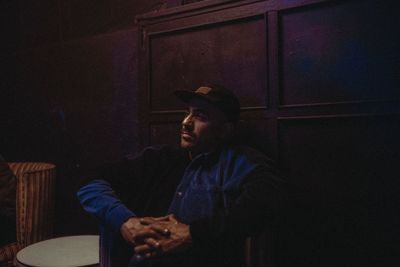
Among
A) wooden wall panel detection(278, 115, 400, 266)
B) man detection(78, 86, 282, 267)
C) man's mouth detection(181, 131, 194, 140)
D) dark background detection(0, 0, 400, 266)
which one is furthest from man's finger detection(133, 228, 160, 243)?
wooden wall panel detection(278, 115, 400, 266)

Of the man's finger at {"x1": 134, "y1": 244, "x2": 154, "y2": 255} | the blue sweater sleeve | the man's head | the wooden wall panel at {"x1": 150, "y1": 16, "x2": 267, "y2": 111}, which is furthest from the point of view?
the wooden wall panel at {"x1": 150, "y1": 16, "x2": 267, "y2": 111}

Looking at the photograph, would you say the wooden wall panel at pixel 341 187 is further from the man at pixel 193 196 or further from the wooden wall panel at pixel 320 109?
the man at pixel 193 196

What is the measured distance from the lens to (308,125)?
2.33 meters

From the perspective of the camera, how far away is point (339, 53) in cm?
222

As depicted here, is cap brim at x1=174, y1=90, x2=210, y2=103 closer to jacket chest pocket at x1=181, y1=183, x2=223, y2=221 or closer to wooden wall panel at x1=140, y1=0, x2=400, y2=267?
wooden wall panel at x1=140, y1=0, x2=400, y2=267

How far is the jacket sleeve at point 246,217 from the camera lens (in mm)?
1792

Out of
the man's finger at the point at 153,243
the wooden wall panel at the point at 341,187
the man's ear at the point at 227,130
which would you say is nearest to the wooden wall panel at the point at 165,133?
the man's ear at the point at 227,130

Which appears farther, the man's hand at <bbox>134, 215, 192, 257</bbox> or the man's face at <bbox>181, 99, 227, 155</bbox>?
the man's face at <bbox>181, 99, 227, 155</bbox>

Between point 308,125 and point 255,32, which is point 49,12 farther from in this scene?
point 308,125

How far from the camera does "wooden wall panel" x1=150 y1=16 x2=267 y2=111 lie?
8.30 ft

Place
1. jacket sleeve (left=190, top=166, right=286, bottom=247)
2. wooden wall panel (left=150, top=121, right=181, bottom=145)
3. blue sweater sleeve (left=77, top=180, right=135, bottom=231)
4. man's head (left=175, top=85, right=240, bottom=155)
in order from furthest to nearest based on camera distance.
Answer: wooden wall panel (left=150, top=121, right=181, bottom=145), man's head (left=175, top=85, right=240, bottom=155), blue sweater sleeve (left=77, top=180, right=135, bottom=231), jacket sleeve (left=190, top=166, right=286, bottom=247)

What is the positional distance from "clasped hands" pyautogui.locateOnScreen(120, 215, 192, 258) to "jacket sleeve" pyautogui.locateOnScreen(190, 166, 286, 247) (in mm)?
69

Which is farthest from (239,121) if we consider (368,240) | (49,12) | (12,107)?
(12,107)

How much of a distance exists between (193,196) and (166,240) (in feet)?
1.22
